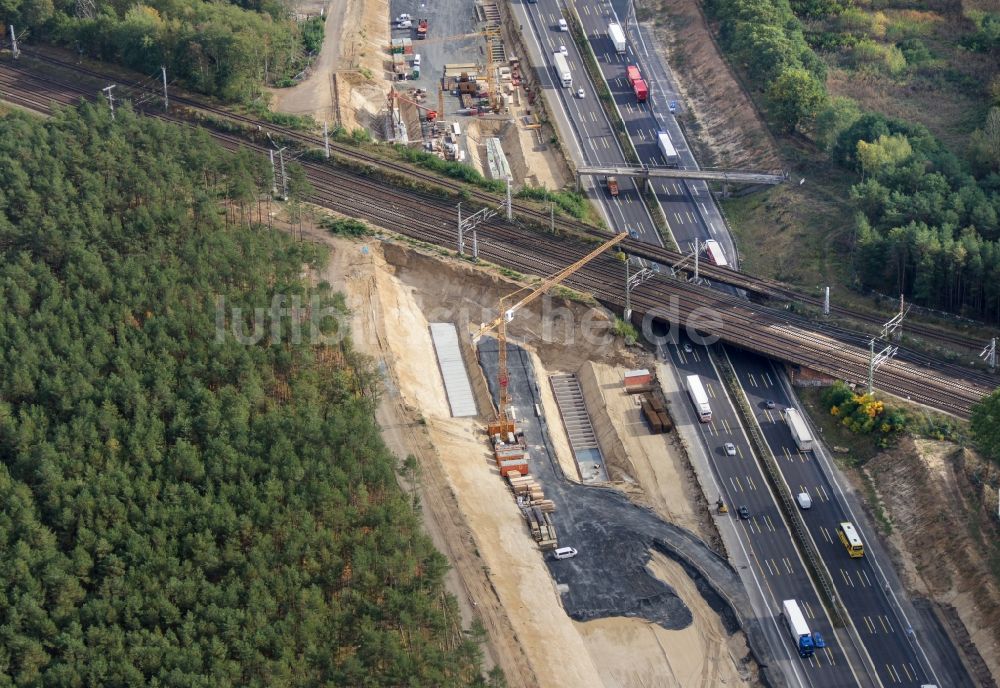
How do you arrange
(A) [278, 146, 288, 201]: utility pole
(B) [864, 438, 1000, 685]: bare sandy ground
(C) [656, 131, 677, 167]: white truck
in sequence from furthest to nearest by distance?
(C) [656, 131, 677, 167]: white truck → (A) [278, 146, 288, 201]: utility pole → (B) [864, 438, 1000, 685]: bare sandy ground

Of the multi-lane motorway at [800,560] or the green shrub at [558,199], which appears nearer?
the multi-lane motorway at [800,560]

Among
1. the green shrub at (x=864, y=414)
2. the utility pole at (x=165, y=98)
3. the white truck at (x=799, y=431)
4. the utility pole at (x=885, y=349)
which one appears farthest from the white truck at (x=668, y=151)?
the utility pole at (x=165, y=98)

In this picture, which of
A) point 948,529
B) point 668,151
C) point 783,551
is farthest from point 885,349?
point 668,151

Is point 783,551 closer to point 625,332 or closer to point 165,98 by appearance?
point 625,332

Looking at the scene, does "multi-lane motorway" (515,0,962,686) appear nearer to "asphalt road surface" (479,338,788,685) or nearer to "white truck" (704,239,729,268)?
"asphalt road surface" (479,338,788,685)

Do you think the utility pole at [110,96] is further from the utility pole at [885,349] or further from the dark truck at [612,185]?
the utility pole at [885,349]

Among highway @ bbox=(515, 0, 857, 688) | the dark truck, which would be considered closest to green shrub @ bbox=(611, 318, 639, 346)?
highway @ bbox=(515, 0, 857, 688)
